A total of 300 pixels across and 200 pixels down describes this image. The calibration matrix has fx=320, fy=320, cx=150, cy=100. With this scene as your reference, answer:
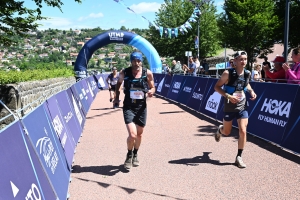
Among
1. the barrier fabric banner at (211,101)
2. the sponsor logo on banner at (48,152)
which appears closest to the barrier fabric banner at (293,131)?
the barrier fabric banner at (211,101)

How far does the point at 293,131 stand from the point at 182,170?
7.99ft

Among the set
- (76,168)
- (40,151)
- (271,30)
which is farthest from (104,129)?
(271,30)

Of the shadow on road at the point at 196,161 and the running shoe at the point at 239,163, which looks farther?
the shadow on road at the point at 196,161

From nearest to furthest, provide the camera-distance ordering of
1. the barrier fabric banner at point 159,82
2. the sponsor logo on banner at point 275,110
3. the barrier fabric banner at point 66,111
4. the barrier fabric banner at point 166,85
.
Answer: the barrier fabric banner at point 66,111 < the sponsor logo on banner at point 275,110 < the barrier fabric banner at point 166,85 < the barrier fabric banner at point 159,82

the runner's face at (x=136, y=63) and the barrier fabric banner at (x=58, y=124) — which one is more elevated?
the runner's face at (x=136, y=63)

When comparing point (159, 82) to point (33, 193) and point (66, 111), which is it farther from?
point (33, 193)

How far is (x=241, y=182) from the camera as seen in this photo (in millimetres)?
4789

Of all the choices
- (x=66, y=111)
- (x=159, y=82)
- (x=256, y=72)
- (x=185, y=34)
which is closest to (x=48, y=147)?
(x=66, y=111)

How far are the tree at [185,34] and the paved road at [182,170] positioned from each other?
1780 inches

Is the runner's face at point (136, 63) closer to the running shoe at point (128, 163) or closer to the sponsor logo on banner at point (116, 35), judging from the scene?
the running shoe at point (128, 163)

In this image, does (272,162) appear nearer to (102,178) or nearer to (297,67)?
(297,67)

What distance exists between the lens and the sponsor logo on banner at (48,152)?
12.4ft

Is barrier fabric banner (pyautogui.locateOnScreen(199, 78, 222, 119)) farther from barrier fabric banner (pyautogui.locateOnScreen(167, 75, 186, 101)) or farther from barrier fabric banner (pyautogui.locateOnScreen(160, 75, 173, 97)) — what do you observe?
barrier fabric banner (pyautogui.locateOnScreen(160, 75, 173, 97))

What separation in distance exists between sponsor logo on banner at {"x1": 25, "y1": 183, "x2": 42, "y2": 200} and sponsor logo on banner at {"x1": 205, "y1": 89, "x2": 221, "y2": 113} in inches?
307
